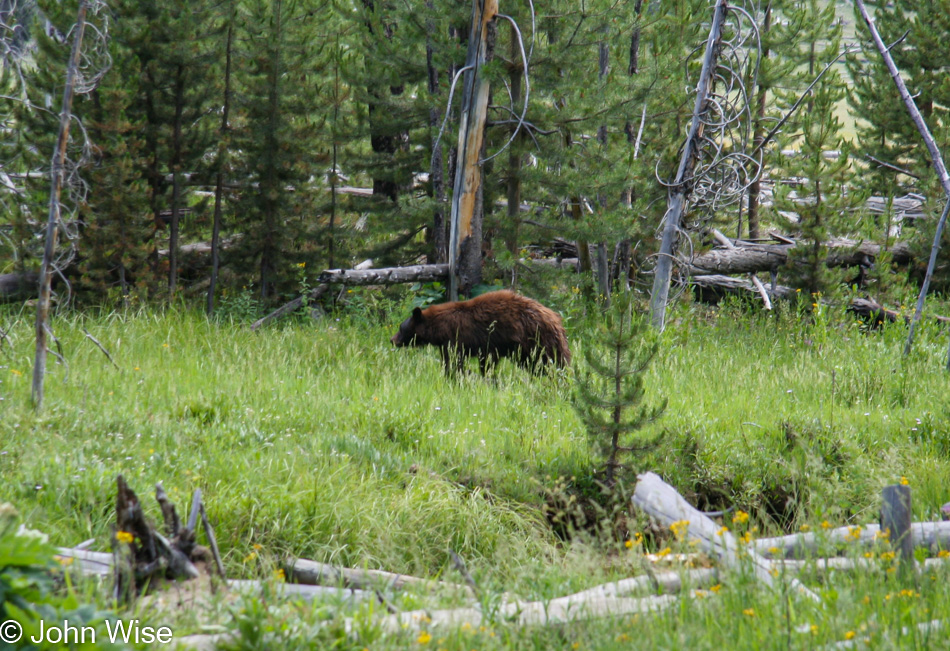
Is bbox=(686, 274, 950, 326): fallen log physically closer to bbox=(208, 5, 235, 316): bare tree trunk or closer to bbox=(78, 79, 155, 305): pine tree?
bbox=(208, 5, 235, 316): bare tree trunk

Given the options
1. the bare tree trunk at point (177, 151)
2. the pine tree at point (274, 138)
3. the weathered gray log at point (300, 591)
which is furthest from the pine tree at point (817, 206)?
the weathered gray log at point (300, 591)

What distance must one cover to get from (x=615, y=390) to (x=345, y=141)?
7.89m

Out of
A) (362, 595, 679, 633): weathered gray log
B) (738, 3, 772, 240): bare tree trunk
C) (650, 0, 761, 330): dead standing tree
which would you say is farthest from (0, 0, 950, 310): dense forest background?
(362, 595, 679, 633): weathered gray log

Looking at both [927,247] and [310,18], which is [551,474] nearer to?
[310,18]

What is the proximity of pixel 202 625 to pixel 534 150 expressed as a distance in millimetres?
8160

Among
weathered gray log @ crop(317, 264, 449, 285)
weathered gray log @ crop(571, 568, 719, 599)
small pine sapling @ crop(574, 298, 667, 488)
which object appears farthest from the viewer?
weathered gray log @ crop(317, 264, 449, 285)

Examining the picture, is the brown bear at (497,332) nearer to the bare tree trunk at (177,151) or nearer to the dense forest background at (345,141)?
the dense forest background at (345,141)

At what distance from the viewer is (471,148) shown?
9.82 meters

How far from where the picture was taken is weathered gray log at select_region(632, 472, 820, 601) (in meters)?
3.53

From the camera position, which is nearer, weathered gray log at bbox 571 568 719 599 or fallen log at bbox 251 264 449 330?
weathered gray log at bbox 571 568 719 599

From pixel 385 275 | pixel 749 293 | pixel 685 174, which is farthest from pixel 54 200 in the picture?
pixel 749 293

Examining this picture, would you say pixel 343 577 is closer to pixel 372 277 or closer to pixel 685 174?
pixel 372 277

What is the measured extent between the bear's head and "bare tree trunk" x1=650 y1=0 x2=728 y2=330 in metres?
2.85

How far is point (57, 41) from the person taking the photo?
9.79 metres
